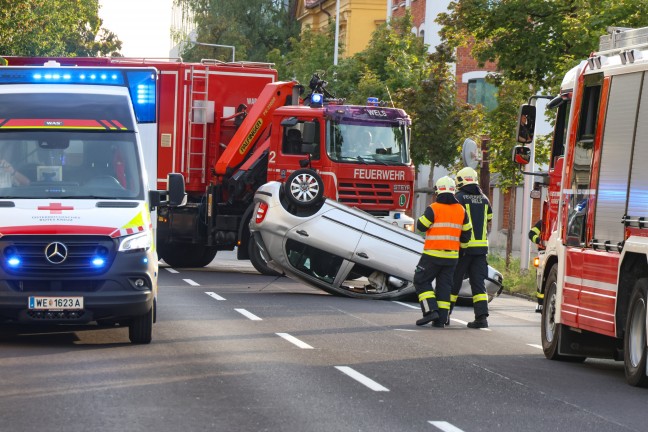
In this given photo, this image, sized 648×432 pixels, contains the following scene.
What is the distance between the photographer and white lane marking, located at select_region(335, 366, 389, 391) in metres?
11.3

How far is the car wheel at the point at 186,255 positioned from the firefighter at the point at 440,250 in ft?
39.9

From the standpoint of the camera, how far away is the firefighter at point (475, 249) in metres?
17.5

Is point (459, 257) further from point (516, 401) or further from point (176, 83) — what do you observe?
point (176, 83)

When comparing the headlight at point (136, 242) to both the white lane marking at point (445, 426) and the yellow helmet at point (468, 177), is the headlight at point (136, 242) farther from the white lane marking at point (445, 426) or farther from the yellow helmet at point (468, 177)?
the yellow helmet at point (468, 177)

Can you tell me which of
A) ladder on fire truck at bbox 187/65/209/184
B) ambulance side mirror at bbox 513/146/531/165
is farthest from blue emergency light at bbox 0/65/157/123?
ladder on fire truck at bbox 187/65/209/184

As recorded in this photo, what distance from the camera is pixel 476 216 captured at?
58.2ft

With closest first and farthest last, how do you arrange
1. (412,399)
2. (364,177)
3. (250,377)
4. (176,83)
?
1. (412,399)
2. (250,377)
3. (364,177)
4. (176,83)

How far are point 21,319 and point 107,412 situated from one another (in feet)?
12.9

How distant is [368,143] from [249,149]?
257 centimetres

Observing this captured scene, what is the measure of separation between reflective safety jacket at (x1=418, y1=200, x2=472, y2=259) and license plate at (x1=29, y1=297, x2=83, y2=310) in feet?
16.9

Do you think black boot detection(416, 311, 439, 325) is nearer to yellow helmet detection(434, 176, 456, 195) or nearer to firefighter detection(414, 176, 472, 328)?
firefighter detection(414, 176, 472, 328)

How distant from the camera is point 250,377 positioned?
11.6 metres

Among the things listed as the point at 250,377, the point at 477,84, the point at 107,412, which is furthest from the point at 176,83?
the point at 477,84

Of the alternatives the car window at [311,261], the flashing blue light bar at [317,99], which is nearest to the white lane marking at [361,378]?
the car window at [311,261]
